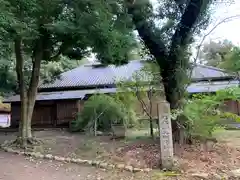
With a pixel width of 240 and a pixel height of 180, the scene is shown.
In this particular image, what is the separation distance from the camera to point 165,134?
761 cm

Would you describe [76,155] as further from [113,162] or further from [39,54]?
[39,54]

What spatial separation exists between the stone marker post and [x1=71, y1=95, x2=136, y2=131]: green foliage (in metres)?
6.29

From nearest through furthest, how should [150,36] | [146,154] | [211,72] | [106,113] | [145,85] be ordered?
[146,154] < [150,36] < [145,85] < [106,113] < [211,72]

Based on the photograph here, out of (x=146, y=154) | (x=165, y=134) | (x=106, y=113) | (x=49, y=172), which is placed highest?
(x=106, y=113)

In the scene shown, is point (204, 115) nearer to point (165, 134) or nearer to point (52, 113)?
point (165, 134)

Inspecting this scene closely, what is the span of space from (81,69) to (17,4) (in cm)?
1649

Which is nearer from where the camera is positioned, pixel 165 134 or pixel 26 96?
pixel 165 134

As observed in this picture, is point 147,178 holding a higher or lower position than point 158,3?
lower

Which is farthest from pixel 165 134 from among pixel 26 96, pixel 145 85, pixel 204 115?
pixel 26 96

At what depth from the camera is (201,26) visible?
9828 mm

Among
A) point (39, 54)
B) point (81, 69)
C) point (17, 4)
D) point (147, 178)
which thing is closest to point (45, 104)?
point (81, 69)

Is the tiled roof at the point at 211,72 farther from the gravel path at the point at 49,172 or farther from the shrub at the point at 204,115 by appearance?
the gravel path at the point at 49,172

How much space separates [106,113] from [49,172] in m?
7.17

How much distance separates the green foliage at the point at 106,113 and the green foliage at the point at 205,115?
15.8 feet
